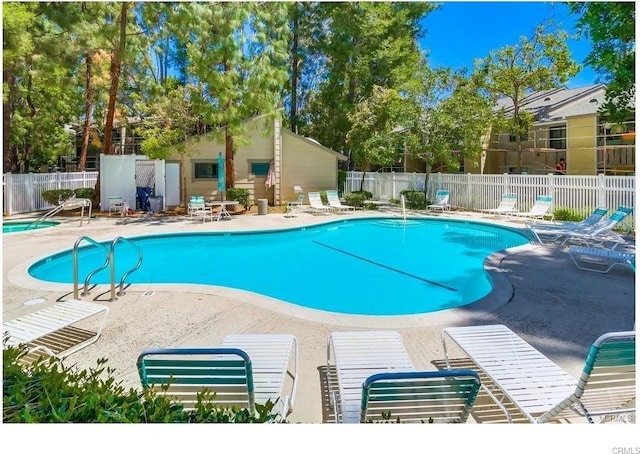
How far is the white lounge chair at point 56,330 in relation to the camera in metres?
4.36

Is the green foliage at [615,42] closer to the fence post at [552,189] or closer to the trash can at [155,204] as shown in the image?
the fence post at [552,189]

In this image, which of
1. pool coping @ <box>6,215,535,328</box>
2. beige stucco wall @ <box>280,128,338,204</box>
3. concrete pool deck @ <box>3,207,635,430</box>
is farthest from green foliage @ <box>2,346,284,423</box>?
beige stucco wall @ <box>280,128,338,204</box>

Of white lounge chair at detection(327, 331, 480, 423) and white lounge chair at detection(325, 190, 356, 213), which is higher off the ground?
white lounge chair at detection(325, 190, 356, 213)

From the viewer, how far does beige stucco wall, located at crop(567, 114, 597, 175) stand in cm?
2364

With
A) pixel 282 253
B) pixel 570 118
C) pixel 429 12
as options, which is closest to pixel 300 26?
pixel 429 12

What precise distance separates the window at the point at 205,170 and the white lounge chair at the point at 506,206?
37.0 feet

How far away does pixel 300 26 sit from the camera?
3102 centimetres

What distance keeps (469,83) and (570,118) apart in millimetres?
7209

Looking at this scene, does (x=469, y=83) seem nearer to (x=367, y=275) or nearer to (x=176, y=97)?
→ (x=176, y=97)

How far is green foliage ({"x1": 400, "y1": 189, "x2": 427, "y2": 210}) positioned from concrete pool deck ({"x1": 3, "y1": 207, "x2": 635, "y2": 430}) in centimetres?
1141

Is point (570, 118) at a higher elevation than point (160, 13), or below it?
below

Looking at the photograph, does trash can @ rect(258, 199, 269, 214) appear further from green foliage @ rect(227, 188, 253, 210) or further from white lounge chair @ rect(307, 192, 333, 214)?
white lounge chair @ rect(307, 192, 333, 214)

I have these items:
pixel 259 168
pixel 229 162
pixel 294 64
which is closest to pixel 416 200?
pixel 259 168

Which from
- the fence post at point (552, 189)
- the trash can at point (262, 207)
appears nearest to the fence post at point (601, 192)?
the fence post at point (552, 189)
